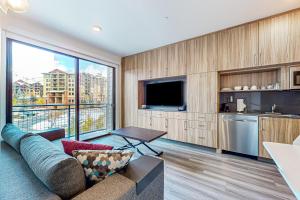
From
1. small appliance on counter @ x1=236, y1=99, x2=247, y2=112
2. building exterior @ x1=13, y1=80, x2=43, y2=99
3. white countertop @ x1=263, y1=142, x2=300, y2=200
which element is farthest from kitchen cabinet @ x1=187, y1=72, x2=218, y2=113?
building exterior @ x1=13, y1=80, x2=43, y2=99

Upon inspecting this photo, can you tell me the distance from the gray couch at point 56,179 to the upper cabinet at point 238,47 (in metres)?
2.55

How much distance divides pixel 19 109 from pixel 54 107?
0.74m

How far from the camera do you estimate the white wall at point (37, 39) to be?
95.0 inches

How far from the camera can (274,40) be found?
99.5 inches

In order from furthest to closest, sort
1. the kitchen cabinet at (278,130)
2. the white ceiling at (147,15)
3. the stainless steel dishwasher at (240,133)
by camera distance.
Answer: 1. the stainless steel dishwasher at (240,133)
2. the kitchen cabinet at (278,130)
3. the white ceiling at (147,15)

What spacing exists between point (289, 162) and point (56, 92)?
4.19m

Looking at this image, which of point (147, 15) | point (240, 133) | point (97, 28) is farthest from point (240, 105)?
point (97, 28)

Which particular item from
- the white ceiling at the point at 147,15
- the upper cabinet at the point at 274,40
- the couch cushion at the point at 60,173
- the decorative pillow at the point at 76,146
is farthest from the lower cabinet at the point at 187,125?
the couch cushion at the point at 60,173

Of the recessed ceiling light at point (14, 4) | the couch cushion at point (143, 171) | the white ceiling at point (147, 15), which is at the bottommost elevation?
the couch cushion at point (143, 171)

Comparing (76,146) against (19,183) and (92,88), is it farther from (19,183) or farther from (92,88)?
(92,88)

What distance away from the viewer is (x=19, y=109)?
3.02m

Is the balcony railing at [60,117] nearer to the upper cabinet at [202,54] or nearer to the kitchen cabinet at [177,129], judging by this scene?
the kitchen cabinet at [177,129]

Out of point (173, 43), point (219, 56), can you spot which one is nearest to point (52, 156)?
point (219, 56)

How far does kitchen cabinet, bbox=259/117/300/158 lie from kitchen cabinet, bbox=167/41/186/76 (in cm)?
188
